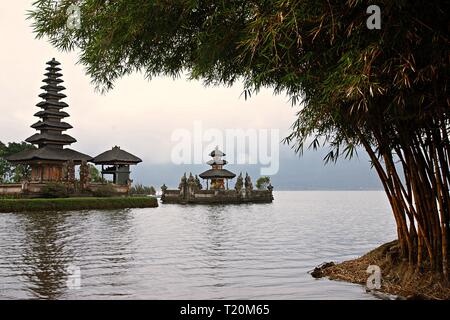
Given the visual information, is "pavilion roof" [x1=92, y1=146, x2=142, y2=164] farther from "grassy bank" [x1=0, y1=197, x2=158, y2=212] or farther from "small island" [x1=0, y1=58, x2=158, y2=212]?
"grassy bank" [x1=0, y1=197, x2=158, y2=212]

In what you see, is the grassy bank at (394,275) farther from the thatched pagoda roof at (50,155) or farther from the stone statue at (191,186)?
the stone statue at (191,186)

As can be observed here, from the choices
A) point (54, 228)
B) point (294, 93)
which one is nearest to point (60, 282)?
point (294, 93)

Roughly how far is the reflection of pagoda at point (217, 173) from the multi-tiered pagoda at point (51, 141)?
54.9 ft

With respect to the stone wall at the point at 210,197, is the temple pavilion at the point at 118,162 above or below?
above

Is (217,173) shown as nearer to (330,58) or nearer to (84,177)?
(84,177)

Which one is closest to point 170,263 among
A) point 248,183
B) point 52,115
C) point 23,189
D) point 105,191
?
point 23,189

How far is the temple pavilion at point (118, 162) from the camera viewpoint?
1821 inches

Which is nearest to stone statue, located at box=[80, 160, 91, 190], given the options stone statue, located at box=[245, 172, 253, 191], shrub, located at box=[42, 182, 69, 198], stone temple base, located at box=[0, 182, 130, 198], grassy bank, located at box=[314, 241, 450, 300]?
shrub, located at box=[42, 182, 69, 198]

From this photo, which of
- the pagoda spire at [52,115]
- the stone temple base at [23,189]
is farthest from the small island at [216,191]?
the stone temple base at [23,189]

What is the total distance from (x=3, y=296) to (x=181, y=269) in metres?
3.89

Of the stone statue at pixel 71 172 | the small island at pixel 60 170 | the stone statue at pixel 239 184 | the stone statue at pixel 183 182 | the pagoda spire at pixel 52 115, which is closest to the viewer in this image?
the small island at pixel 60 170

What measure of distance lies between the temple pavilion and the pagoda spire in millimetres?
3494

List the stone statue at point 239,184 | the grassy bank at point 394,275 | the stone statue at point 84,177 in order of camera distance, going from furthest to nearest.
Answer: the stone statue at point 239,184
the stone statue at point 84,177
the grassy bank at point 394,275

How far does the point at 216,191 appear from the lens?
54.4 m
